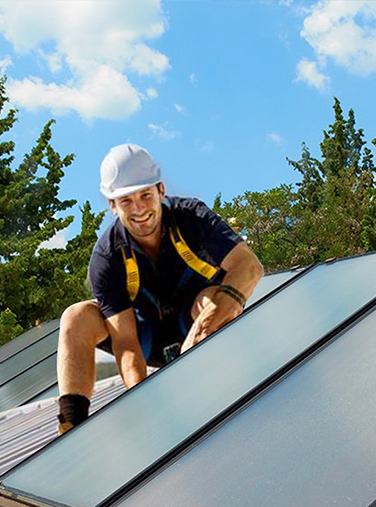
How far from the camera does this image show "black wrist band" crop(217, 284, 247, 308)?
456cm

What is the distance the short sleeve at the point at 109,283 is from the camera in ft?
14.7

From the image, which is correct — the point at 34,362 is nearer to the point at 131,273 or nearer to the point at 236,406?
the point at 131,273

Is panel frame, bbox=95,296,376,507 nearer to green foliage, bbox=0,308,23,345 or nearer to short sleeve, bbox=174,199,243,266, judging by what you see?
short sleeve, bbox=174,199,243,266

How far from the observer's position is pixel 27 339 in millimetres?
12469

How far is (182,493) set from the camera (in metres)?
2.36

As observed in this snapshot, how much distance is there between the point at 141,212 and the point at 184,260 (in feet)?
1.29

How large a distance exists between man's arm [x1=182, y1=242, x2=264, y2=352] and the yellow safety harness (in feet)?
0.28

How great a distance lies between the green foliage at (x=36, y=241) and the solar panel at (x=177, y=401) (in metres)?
21.9

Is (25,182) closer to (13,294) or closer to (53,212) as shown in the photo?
(53,212)

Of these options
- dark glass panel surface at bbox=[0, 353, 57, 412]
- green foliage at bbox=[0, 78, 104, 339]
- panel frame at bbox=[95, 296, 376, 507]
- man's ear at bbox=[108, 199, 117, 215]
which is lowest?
panel frame at bbox=[95, 296, 376, 507]

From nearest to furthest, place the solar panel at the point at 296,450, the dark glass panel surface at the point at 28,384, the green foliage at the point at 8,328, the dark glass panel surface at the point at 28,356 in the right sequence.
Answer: the solar panel at the point at 296,450, the dark glass panel surface at the point at 28,384, the dark glass panel surface at the point at 28,356, the green foliage at the point at 8,328

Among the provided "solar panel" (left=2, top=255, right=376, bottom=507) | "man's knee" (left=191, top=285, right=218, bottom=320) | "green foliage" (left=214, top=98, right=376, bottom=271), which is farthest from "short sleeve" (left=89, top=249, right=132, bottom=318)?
"green foliage" (left=214, top=98, right=376, bottom=271)

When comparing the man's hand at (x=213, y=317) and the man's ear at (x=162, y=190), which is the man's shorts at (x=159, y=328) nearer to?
the man's hand at (x=213, y=317)

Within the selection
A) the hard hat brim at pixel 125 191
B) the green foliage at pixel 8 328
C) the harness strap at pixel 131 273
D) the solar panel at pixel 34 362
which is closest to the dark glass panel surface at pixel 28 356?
the solar panel at pixel 34 362
